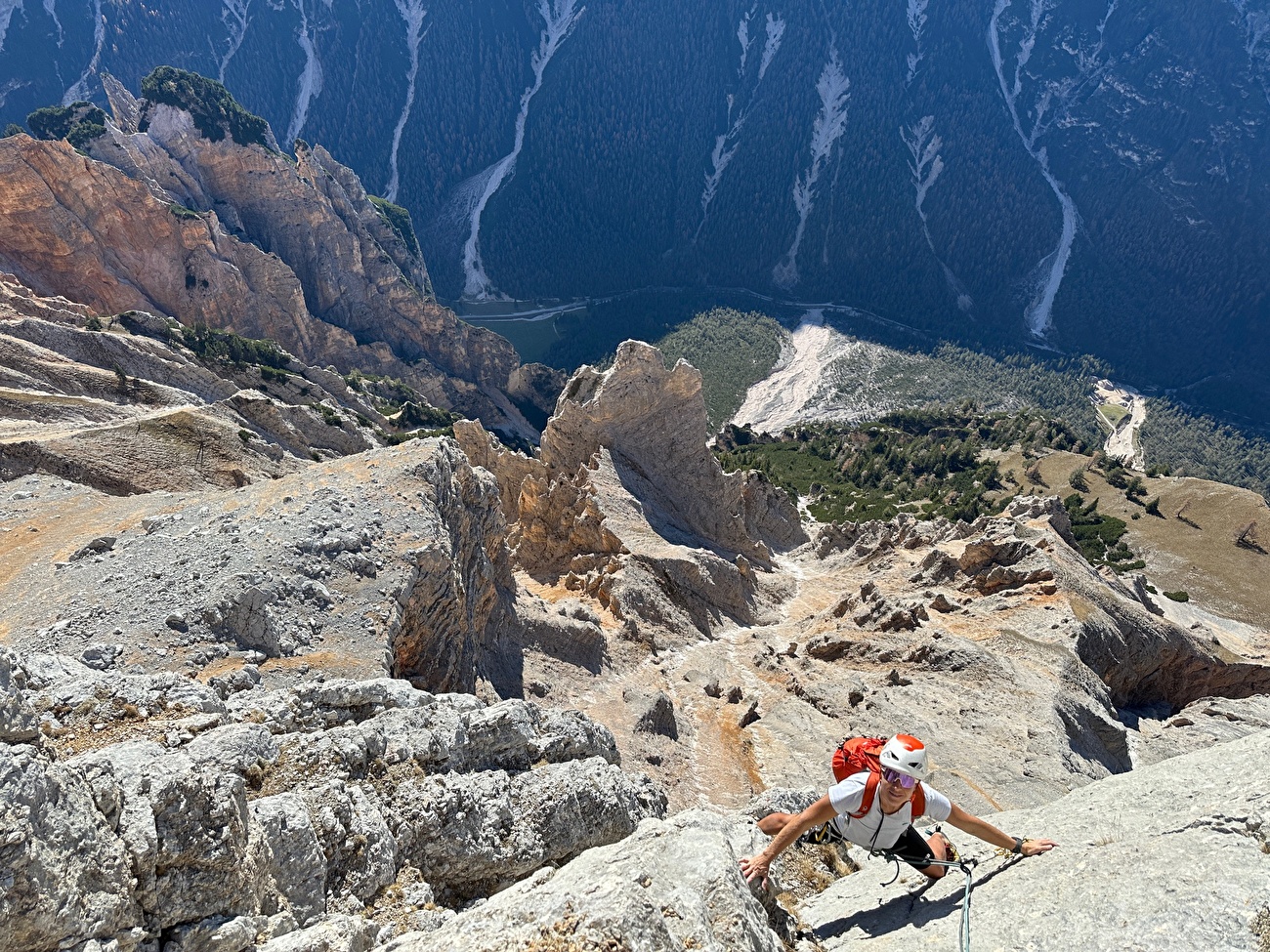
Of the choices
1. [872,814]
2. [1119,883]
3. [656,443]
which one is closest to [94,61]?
[656,443]

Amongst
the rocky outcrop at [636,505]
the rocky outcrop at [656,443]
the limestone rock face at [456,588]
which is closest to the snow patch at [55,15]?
the rocky outcrop at [636,505]

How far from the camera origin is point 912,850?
7965mm

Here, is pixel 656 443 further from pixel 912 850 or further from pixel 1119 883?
pixel 1119 883

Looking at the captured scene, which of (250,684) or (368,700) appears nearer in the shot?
(368,700)

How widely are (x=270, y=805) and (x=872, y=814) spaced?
267 inches

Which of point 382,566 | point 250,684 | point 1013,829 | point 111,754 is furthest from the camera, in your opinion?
point 382,566

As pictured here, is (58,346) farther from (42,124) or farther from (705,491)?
(42,124)

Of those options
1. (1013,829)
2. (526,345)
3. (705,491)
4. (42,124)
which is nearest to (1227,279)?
(526,345)

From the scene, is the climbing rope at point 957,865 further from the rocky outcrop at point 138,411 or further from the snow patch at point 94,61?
the snow patch at point 94,61

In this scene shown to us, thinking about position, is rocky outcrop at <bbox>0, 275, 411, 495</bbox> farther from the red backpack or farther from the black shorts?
the black shorts

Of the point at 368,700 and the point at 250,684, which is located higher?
the point at 368,700

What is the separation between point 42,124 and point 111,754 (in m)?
128

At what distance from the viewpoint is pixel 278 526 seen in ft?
59.5

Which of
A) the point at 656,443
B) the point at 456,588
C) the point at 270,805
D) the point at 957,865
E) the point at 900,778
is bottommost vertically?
the point at 656,443
